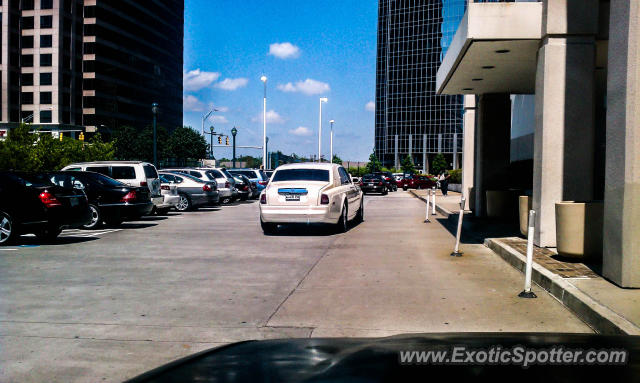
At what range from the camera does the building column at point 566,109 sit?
11.0m

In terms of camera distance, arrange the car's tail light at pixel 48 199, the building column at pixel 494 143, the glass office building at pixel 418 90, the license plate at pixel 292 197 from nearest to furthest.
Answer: the car's tail light at pixel 48 199
the license plate at pixel 292 197
the building column at pixel 494 143
the glass office building at pixel 418 90

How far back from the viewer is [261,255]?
11.2 meters

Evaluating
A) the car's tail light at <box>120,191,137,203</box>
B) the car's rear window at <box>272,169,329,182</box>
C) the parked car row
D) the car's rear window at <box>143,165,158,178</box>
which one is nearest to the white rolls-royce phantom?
the car's rear window at <box>272,169,329,182</box>

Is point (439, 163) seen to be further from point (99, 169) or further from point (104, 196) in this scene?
point (104, 196)

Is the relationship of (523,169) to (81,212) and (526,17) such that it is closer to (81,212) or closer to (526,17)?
(526,17)

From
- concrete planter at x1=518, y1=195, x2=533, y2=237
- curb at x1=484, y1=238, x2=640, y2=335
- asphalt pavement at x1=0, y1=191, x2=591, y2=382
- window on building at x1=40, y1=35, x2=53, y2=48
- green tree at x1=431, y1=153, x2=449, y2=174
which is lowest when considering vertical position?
asphalt pavement at x1=0, y1=191, x2=591, y2=382

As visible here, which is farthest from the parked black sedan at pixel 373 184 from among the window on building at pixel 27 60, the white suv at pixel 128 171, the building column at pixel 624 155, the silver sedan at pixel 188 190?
the window on building at pixel 27 60

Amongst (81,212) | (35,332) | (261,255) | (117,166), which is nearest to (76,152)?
(117,166)

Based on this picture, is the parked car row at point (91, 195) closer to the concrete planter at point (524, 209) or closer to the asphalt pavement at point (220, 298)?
the asphalt pavement at point (220, 298)

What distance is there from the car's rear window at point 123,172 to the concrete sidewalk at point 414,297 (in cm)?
887

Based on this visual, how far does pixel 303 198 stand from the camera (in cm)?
1445

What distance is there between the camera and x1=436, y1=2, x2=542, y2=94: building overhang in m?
11.7

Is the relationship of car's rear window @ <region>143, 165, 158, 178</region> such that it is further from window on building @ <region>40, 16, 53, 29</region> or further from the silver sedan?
window on building @ <region>40, 16, 53, 29</region>

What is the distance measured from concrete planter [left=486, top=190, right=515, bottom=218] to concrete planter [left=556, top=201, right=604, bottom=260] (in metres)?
8.23
